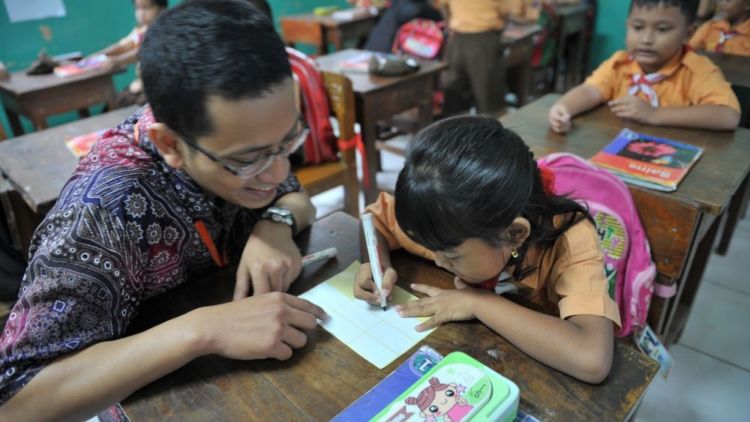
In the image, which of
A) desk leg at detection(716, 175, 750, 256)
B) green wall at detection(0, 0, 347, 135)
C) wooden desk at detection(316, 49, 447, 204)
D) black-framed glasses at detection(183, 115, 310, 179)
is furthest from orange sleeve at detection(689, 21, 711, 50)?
green wall at detection(0, 0, 347, 135)

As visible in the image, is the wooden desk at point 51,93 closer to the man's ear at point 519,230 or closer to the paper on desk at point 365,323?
the paper on desk at point 365,323

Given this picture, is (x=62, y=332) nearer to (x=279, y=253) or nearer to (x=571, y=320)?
(x=279, y=253)

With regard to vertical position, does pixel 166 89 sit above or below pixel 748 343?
above

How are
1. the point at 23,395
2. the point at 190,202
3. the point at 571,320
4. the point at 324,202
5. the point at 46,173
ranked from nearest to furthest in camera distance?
the point at 23,395
the point at 571,320
the point at 190,202
the point at 46,173
the point at 324,202

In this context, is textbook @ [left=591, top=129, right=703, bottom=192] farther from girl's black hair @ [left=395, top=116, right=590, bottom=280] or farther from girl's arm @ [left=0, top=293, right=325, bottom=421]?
girl's arm @ [left=0, top=293, right=325, bottom=421]

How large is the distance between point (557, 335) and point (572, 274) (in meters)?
0.15

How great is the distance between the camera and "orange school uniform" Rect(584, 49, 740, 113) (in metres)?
1.66

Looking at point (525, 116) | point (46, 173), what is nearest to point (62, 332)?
point (46, 173)

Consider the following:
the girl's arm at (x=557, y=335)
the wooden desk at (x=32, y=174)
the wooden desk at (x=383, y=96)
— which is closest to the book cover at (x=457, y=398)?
the girl's arm at (x=557, y=335)

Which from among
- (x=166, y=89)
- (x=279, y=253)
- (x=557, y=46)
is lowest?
(x=557, y=46)

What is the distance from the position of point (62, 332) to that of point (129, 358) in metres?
0.09

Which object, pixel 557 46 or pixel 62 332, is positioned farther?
pixel 557 46

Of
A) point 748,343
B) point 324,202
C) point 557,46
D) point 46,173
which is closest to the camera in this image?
point 46,173

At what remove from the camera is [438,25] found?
3262 mm
